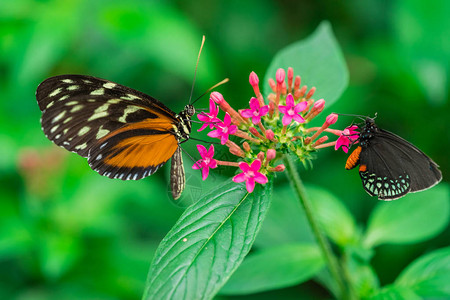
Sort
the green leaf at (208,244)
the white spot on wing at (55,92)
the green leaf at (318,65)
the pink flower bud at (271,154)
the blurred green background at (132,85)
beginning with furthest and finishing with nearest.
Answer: the blurred green background at (132,85) → the green leaf at (318,65) → the white spot on wing at (55,92) → the pink flower bud at (271,154) → the green leaf at (208,244)

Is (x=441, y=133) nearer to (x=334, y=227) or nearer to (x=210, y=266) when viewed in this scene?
(x=334, y=227)

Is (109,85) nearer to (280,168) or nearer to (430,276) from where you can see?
(280,168)

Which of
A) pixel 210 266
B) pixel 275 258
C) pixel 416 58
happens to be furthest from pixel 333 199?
pixel 416 58

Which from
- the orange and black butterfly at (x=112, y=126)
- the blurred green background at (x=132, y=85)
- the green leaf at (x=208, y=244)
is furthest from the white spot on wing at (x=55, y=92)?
the blurred green background at (x=132, y=85)

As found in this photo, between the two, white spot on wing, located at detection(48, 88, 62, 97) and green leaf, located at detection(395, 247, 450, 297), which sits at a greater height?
white spot on wing, located at detection(48, 88, 62, 97)

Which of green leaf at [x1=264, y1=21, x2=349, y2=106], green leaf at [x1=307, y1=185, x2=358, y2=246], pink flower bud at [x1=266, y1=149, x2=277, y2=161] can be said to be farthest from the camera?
green leaf at [x1=307, y1=185, x2=358, y2=246]

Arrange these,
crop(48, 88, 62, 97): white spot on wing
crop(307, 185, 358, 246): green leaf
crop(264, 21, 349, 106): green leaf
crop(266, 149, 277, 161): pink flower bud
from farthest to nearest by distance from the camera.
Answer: crop(307, 185, 358, 246): green leaf < crop(264, 21, 349, 106): green leaf < crop(48, 88, 62, 97): white spot on wing < crop(266, 149, 277, 161): pink flower bud

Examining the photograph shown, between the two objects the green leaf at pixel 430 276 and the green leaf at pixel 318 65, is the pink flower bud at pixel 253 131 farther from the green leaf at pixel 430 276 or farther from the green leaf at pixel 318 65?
the green leaf at pixel 430 276

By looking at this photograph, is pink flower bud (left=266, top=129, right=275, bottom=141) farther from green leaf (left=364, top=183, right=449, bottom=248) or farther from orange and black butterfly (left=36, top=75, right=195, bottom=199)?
green leaf (left=364, top=183, right=449, bottom=248)

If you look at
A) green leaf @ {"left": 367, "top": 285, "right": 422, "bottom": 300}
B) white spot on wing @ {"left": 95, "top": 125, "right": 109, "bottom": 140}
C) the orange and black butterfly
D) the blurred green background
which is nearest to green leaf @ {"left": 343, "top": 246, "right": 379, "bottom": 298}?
green leaf @ {"left": 367, "top": 285, "right": 422, "bottom": 300}
